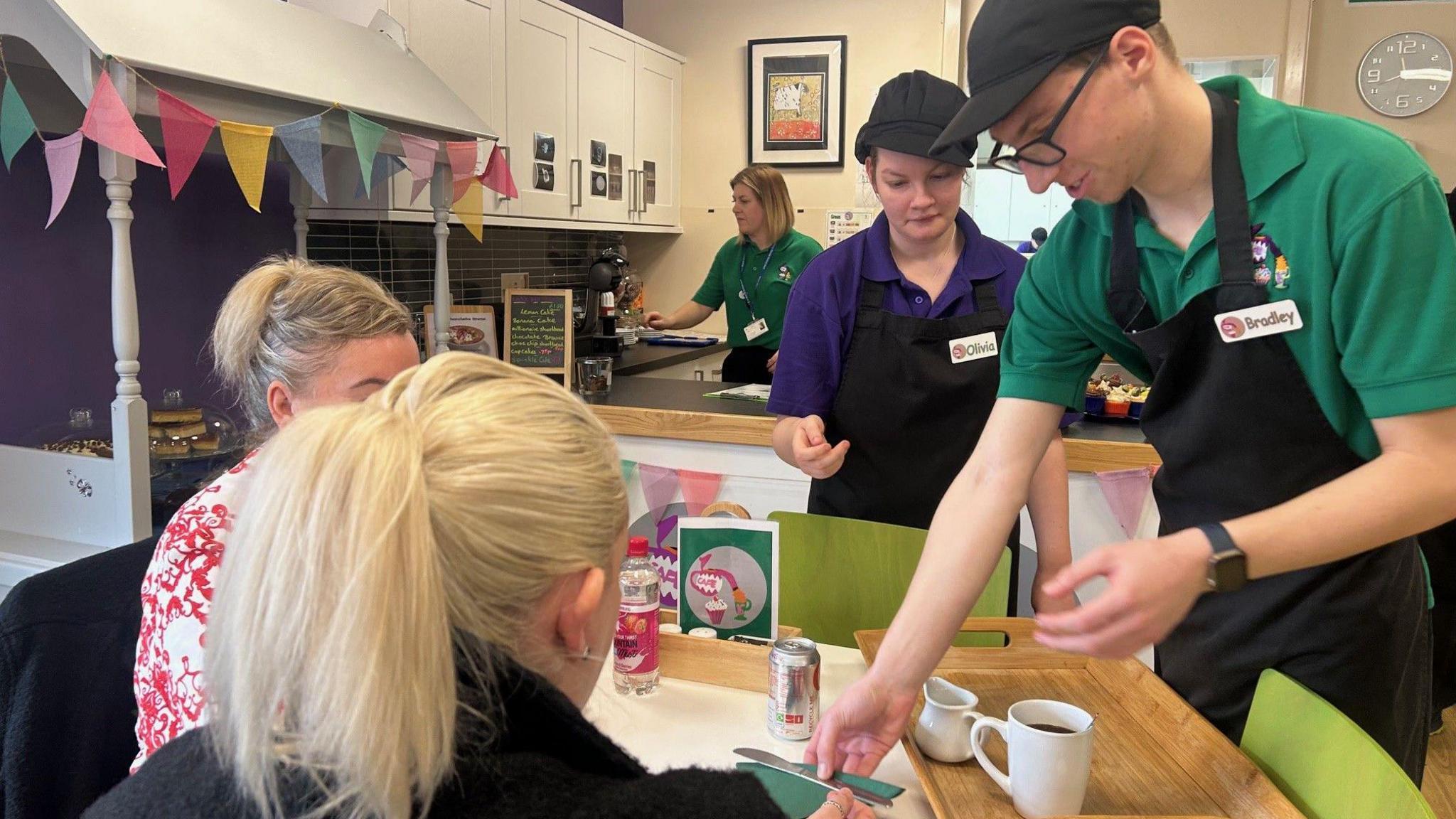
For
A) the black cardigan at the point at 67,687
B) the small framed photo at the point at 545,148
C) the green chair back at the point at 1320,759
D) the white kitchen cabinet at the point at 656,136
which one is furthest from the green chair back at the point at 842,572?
the white kitchen cabinet at the point at 656,136

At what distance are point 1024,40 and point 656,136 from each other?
13.5 feet

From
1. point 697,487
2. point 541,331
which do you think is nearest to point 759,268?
point 541,331

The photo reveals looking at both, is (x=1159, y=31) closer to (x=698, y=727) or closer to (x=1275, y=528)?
(x=1275, y=528)

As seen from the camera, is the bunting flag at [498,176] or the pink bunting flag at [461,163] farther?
the bunting flag at [498,176]

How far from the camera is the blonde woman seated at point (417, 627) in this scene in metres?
0.67

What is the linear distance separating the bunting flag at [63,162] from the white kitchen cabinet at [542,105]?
72.3 inches

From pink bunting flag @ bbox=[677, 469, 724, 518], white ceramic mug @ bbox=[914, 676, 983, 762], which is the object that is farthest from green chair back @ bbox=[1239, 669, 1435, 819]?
pink bunting flag @ bbox=[677, 469, 724, 518]

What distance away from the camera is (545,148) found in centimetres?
391

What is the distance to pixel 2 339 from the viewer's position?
7.86 feet

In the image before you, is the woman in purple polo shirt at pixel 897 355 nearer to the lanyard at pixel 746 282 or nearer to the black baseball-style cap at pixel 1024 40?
the black baseball-style cap at pixel 1024 40

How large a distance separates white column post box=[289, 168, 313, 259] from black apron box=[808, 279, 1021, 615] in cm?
190

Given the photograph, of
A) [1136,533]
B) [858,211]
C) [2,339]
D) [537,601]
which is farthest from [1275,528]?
[858,211]

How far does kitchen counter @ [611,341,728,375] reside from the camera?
430cm

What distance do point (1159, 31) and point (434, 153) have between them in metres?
2.06
